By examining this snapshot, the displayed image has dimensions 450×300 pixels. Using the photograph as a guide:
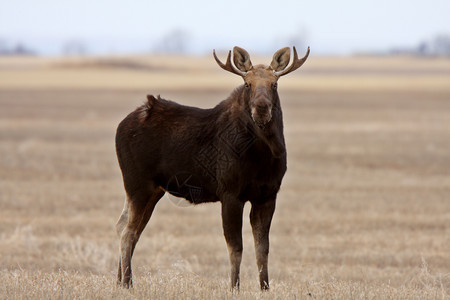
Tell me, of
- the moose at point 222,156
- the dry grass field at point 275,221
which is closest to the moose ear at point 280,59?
the moose at point 222,156

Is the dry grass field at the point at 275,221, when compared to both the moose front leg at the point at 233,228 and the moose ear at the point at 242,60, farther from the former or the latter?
the moose ear at the point at 242,60

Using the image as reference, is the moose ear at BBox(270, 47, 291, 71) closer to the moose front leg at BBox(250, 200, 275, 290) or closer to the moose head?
the moose head

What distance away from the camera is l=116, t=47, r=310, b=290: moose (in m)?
6.55

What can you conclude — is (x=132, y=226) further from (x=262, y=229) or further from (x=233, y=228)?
(x=262, y=229)

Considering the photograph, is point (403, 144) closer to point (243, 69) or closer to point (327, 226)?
point (327, 226)

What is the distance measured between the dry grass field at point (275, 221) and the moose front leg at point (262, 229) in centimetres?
25

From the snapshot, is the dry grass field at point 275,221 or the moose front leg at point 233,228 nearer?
the moose front leg at point 233,228

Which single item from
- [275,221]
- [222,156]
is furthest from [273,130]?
[275,221]

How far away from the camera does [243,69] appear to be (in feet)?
21.8

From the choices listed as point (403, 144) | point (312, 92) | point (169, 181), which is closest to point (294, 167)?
→ point (403, 144)

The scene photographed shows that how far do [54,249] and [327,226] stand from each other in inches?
201

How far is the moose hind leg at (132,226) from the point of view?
7254mm

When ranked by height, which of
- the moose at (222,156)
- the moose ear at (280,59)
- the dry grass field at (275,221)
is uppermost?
the moose ear at (280,59)

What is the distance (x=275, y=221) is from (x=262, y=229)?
761 cm
